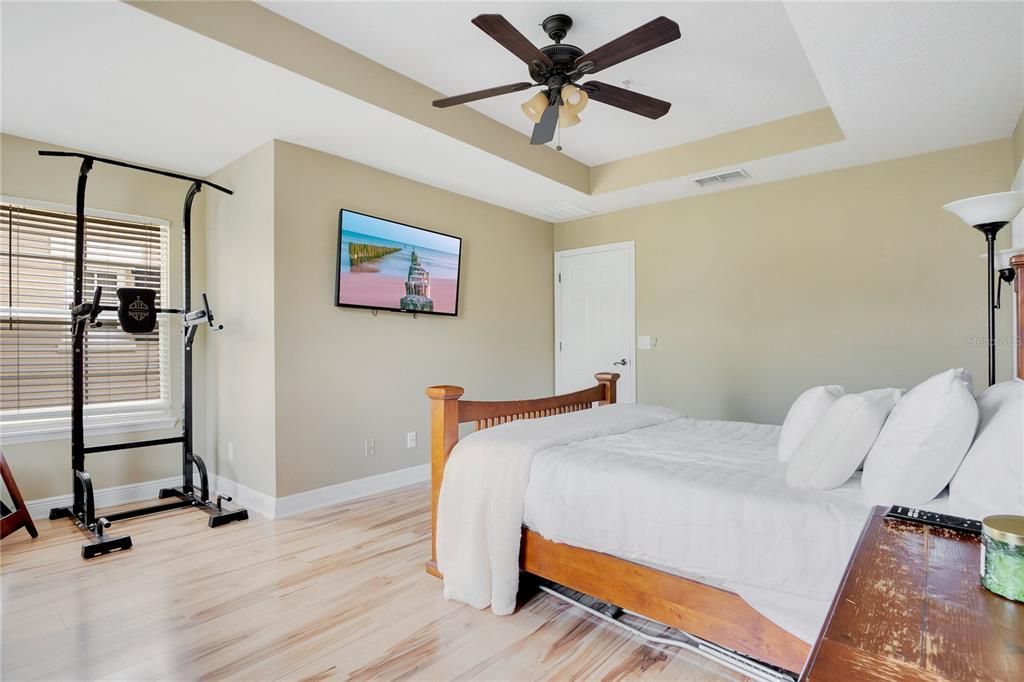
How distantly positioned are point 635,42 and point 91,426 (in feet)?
13.1

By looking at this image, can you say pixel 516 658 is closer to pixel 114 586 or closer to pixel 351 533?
pixel 351 533

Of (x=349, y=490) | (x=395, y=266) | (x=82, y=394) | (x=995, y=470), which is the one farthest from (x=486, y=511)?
(x=82, y=394)

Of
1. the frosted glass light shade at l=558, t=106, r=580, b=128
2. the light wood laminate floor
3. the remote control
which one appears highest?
the frosted glass light shade at l=558, t=106, r=580, b=128

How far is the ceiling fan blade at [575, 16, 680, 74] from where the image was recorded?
6.83ft

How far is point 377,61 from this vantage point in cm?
300

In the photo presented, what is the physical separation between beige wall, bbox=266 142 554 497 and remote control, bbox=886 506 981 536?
327 centimetres

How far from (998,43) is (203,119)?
3.98m

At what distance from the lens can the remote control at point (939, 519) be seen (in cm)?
99

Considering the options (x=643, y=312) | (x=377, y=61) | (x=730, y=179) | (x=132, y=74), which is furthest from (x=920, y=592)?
(x=643, y=312)

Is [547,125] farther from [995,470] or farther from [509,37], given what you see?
[995,470]

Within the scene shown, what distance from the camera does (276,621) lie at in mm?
2148

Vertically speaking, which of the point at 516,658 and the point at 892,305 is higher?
the point at 892,305

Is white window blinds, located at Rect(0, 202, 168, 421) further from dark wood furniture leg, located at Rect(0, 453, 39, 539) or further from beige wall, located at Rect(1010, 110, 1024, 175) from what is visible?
beige wall, located at Rect(1010, 110, 1024, 175)

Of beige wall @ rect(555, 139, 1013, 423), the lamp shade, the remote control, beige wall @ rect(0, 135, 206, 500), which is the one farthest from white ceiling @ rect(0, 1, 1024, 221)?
the remote control
